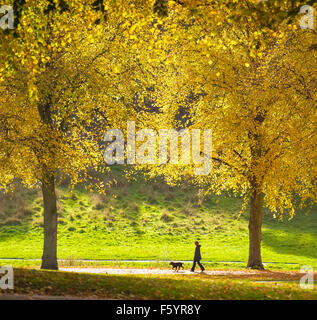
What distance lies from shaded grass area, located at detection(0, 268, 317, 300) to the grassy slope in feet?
45.5

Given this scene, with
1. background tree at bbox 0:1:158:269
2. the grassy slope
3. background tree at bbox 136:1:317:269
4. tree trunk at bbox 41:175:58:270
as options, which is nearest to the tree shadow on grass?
the grassy slope

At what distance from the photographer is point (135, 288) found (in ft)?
41.7

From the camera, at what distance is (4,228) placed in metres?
37.8

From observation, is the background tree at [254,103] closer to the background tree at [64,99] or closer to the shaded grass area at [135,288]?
the background tree at [64,99]

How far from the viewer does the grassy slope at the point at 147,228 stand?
32250mm

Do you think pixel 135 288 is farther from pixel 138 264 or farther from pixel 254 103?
pixel 138 264

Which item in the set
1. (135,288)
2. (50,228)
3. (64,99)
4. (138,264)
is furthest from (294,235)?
(135,288)

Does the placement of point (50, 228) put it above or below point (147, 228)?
above

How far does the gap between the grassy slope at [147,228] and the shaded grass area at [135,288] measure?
13883 millimetres

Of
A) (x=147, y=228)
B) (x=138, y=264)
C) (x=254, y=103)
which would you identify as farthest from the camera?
(x=147, y=228)

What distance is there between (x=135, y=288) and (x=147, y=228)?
26.8 m

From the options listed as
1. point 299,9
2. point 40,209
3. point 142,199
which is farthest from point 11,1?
point 142,199

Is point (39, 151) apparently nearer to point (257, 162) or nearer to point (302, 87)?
point (257, 162)

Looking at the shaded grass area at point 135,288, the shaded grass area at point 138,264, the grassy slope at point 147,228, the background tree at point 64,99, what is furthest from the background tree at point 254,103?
the grassy slope at point 147,228
